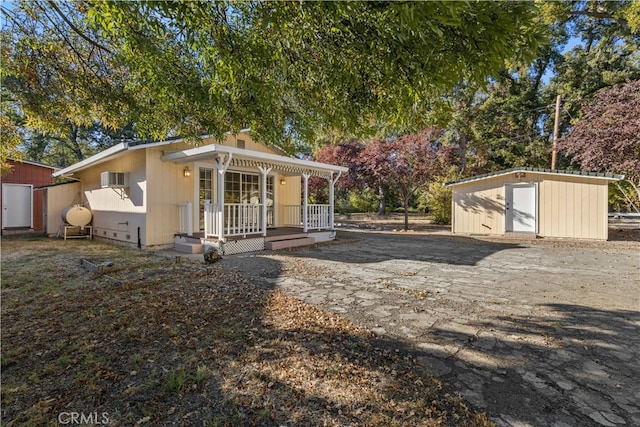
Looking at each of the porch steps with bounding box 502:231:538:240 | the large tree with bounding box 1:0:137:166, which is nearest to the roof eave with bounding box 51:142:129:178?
the large tree with bounding box 1:0:137:166

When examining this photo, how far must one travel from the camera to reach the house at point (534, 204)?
10.2m

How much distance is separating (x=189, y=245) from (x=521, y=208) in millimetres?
11374

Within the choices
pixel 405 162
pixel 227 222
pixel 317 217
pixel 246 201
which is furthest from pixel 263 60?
pixel 405 162

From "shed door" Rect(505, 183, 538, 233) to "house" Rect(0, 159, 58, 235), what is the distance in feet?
58.9

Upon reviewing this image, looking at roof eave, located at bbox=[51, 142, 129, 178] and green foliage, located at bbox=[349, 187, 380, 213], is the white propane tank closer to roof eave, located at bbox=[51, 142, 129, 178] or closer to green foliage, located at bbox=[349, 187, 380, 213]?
roof eave, located at bbox=[51, 142, 129, 178]

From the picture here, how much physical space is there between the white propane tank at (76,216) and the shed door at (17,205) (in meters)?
3.19

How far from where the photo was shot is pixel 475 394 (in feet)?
6.57

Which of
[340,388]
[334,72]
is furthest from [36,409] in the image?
[334,72]

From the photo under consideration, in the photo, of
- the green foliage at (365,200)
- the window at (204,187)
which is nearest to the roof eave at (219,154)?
the window at (204,187)

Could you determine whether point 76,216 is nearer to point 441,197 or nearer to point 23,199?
point 23,199

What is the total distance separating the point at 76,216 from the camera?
10.9m

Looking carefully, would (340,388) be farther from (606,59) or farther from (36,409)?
(606,59)

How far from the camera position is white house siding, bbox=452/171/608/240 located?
33.5ft

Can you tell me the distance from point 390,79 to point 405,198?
11942 mm
